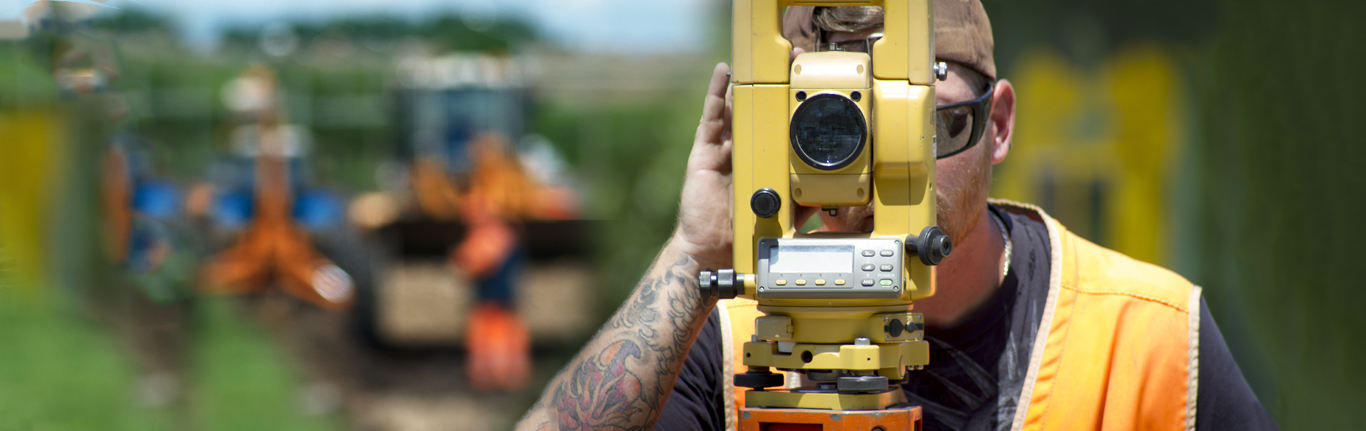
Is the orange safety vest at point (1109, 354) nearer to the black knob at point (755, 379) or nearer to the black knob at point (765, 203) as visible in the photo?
the black knob at point (755, 379)

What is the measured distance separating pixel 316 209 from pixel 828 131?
878 cm

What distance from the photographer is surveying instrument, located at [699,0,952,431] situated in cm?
142

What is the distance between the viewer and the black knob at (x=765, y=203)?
56.9 inches

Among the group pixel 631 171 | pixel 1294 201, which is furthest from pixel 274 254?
pixel 1294 201

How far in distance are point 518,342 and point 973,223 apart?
7491mm

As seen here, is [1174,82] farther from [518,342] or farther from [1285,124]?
[518,342]

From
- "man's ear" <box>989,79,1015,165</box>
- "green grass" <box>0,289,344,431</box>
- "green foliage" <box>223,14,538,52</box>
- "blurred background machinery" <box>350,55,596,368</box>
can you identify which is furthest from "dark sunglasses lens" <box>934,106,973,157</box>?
"green foliage" <box>223,14,538,52</box>

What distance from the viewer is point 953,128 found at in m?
1.83

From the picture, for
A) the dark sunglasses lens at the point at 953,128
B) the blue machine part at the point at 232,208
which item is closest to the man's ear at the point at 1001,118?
the dark sunglasses lens at the point at 953,128

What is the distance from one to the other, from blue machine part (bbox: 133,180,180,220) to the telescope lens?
7.04m

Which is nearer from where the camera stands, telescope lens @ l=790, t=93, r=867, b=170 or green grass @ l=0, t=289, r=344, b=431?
telescope lens @ l=790, t=93, r=867, b=170

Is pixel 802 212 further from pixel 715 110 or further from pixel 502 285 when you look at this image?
pixel 502 285

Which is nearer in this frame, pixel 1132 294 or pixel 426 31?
pixel 1132 294

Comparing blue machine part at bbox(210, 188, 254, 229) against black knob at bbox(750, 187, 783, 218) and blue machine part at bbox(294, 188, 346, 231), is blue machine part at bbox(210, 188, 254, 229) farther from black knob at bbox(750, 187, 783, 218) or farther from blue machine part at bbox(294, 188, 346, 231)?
black knob at bbox(750, 187, 783, 218)
